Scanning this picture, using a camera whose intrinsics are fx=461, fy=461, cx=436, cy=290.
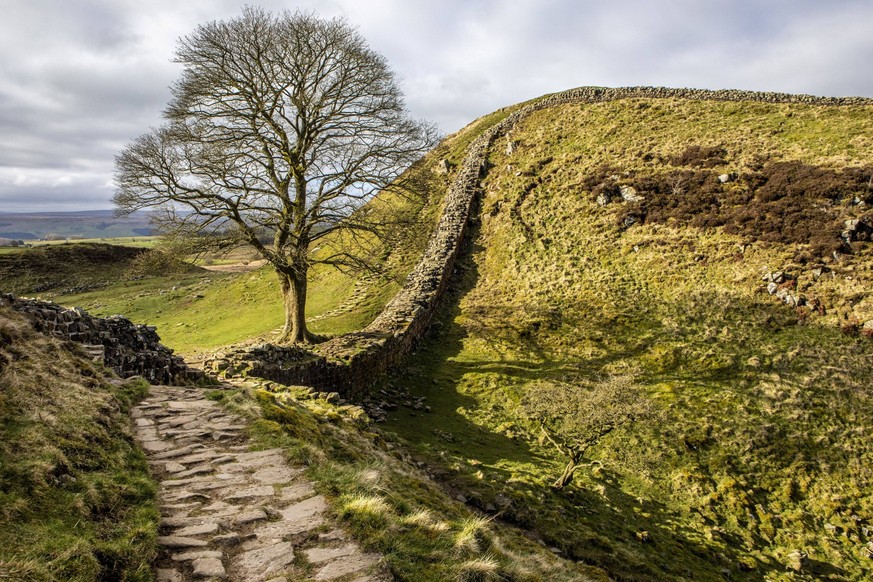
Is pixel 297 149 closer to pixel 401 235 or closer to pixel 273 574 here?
pixel 401 235

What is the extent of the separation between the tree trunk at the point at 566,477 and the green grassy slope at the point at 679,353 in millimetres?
324

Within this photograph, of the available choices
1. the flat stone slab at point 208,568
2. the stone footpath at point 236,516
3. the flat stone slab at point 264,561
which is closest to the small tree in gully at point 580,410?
the stone footpath at point 236,516

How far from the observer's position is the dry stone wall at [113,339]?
1112 cm

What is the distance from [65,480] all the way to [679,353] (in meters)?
21.5

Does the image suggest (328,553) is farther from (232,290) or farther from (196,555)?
(232,290)

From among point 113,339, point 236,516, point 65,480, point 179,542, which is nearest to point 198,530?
point 179,542

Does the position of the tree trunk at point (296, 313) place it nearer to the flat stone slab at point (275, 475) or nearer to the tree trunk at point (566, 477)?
the tree trunk at point (566, 477)

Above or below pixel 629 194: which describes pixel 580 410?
below

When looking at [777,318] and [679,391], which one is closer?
[679,391]

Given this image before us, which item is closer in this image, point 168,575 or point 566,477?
point 168,575

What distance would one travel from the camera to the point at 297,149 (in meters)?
20.1

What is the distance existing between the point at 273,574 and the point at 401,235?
706 inches

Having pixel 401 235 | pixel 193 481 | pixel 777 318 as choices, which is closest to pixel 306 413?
pixel 193 481

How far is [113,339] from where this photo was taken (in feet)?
41.2
